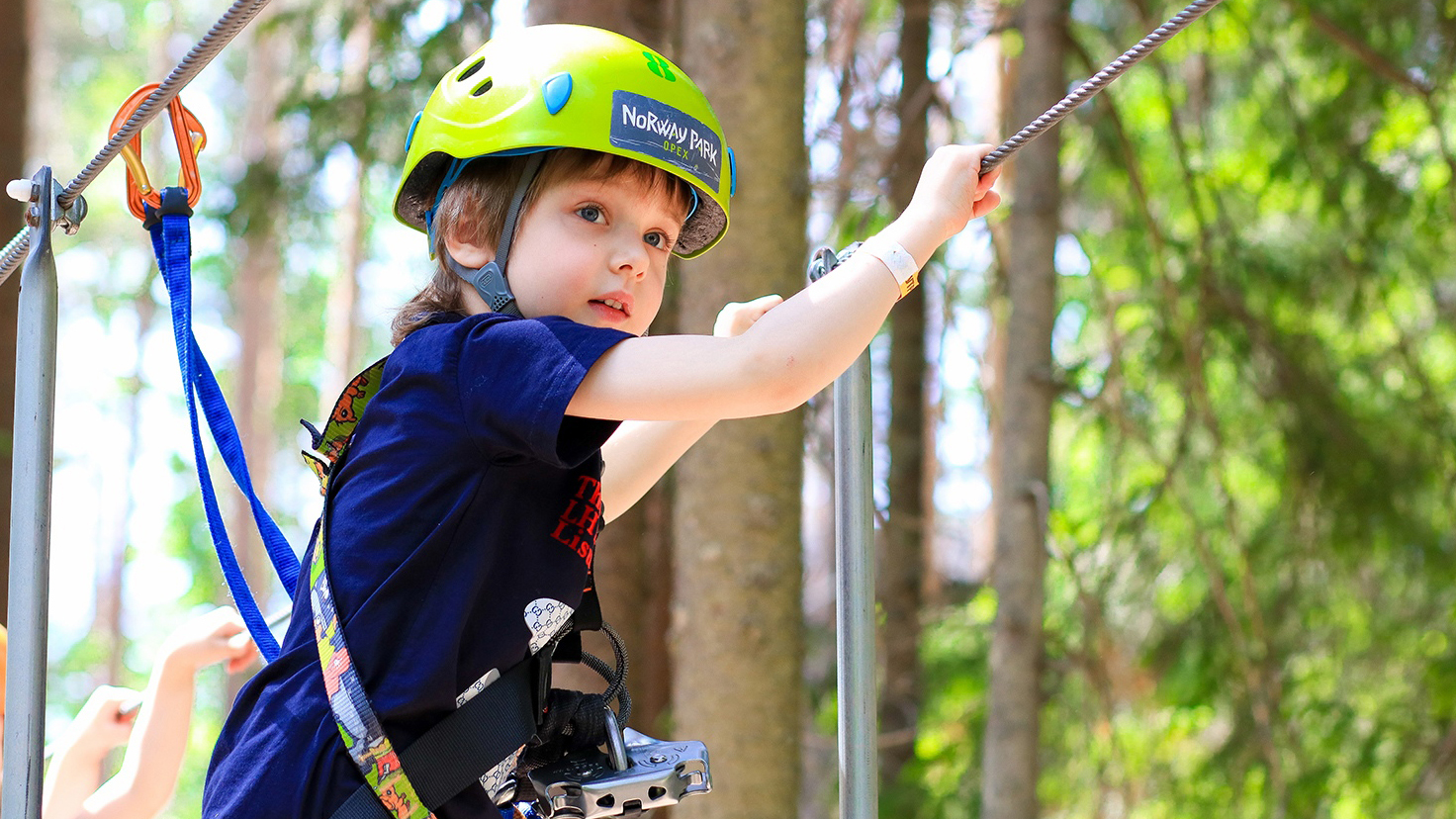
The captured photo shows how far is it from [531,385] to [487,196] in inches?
17.0

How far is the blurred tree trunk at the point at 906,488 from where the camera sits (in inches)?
239

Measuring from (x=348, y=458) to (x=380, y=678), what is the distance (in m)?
0.32

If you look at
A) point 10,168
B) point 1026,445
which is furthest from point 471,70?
point 10,168

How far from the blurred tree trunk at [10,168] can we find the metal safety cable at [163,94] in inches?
110

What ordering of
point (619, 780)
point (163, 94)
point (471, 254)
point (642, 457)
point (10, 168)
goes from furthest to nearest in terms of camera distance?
1. point (10, 168)
2. point (642, 457)
3. point (471, 254)
4. point (619, 780)
5. point (163, 94)

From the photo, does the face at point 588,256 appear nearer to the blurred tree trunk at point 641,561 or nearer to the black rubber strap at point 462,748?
the black rubber strap at point 462,748

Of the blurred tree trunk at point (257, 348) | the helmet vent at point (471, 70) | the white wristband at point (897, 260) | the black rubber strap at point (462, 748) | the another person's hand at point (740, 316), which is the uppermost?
the blurred tree trunk at point (257, 348)

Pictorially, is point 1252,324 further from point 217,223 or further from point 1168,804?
point 217,223

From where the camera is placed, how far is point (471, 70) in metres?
1.92

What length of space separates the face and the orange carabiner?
40 centimetres

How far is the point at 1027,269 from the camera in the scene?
4.31m

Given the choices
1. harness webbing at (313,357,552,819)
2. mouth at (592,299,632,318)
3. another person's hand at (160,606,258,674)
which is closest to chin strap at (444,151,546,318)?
mouth at (592,299,632,318)

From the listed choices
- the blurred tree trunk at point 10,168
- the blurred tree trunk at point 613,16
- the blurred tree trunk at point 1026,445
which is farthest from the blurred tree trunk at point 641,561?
the blurred tree trunk at point 10,168

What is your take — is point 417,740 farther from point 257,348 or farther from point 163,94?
point 257,348
